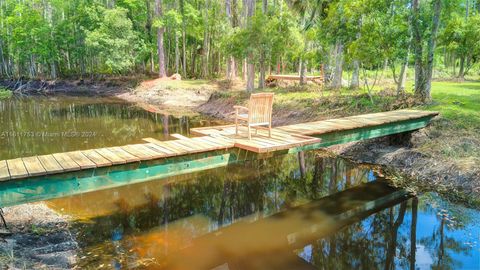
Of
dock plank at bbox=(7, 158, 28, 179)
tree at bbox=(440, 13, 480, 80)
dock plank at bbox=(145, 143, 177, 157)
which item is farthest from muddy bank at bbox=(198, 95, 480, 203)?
dock plank at bbox=(7, 158, 28, 179)

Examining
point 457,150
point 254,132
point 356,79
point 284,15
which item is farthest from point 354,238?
point 284,15

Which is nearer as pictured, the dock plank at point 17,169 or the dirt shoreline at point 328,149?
the dock plank at point 17,169

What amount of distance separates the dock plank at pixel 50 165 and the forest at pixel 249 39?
10662mm

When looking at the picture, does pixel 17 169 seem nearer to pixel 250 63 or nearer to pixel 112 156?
A: pixel 112 156

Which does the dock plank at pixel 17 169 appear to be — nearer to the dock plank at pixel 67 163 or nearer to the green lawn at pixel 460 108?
the dock plank at pixel 67 163

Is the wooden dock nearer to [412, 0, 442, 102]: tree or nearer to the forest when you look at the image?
the forest

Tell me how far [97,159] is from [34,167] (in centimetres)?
85

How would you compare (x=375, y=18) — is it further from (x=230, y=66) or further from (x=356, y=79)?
(x=230, y=66)

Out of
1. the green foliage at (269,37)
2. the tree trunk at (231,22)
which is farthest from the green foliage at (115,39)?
the green foliage at (269,37)

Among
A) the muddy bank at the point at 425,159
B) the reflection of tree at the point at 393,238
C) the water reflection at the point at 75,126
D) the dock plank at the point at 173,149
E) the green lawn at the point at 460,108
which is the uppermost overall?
the green lawn at the point at 460,108

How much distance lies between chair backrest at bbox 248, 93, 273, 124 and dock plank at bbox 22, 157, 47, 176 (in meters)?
3.66

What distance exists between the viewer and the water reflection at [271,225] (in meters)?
5.56

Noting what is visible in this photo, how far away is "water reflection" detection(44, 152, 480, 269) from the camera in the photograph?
5.56m

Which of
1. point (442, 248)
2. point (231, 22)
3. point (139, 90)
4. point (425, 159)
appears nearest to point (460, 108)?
point (425, 159)
